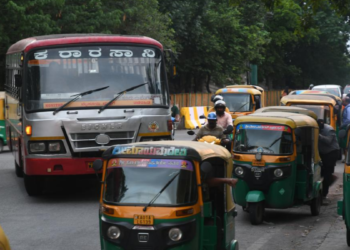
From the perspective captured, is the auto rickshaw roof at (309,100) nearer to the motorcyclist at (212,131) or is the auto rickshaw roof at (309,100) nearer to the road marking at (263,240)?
the motorcyclist at (212,131)

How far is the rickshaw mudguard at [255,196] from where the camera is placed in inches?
458

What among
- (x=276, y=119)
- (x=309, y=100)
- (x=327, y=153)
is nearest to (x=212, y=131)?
(x=276, y=119)

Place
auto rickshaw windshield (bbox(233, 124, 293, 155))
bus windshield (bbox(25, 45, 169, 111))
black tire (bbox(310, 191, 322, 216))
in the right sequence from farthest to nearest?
bus windshield (bbox(25, 45, 169, 111)) → black tire (bbox(310, 191, 322, 216)) → auto rickshaw windshield (bbox(233, 124, 293, 155))

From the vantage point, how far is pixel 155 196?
7602 mm

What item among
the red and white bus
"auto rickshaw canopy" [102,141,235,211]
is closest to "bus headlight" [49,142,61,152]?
the red and white bus

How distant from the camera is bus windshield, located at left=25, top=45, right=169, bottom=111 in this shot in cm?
1377

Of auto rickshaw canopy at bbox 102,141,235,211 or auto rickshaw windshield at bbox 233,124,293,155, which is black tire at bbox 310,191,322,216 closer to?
auto rickshaw windshield at bbox 233,124,293,155

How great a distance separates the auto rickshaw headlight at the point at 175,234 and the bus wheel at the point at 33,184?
24.1ft

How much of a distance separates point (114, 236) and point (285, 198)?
4.91 metres

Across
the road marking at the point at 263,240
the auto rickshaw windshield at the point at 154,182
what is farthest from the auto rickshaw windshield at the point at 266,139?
the auto rickshaw windshield at the point at 154,182

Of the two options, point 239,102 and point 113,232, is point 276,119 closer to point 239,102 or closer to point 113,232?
point 113,232

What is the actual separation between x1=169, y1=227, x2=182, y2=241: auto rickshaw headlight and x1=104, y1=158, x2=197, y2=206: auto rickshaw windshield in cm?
28

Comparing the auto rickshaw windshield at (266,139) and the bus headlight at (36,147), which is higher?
the auto rickshaw windshield at (266,139)

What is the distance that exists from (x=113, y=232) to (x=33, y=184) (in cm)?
711
